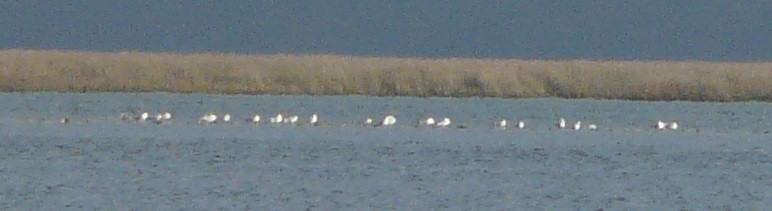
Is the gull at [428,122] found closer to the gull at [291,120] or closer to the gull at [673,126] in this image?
the gull at [291,120]

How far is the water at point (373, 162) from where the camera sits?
705 inches

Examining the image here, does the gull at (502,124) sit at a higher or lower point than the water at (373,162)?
higher

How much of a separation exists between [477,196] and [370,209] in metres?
1.31

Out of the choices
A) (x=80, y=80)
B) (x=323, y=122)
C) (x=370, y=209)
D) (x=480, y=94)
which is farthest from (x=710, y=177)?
(x=80, y=80)

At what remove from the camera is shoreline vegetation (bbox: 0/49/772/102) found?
1423 inches

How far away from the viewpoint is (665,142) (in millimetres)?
24484

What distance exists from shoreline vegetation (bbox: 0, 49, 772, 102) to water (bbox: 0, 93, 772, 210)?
615cm

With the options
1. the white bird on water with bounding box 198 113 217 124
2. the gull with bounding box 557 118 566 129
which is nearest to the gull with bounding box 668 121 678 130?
the gull with bounding box 557 118 566 129

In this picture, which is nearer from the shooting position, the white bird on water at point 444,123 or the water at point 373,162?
the water at point 373,162

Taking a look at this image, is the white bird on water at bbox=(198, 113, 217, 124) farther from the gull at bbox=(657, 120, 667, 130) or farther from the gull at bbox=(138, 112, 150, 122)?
the gull at bbox=(657, 120, 667, 130)

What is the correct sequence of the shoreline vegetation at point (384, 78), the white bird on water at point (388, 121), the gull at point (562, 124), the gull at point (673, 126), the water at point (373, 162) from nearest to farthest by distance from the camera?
the water at point (373, 162), the white bird on water at point (388, 121), the gull at point (562, 124), the gull at point (673, 126), the shoreline vegetation at point (384, 78)

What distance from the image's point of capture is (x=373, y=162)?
68.7 ft

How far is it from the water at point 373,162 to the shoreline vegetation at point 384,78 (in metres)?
6.15

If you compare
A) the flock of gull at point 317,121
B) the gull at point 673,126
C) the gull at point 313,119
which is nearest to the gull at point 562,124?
the flock of gull at point 317,121
